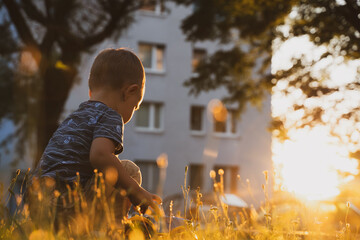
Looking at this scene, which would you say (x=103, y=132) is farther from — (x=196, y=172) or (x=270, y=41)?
(x=196, y=172)

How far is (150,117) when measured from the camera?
97.1 feet

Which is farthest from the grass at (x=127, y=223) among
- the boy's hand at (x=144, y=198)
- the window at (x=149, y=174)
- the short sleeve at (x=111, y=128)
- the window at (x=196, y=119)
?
the window at (x=196, y=119)

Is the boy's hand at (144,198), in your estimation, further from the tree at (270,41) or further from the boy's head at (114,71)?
the tree at (270,41)

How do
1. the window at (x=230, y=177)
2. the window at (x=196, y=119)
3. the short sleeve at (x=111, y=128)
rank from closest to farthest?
the short sleeve at (x=111, y=128), the window at (x=230, y=177), the window at (x=196, y=119)

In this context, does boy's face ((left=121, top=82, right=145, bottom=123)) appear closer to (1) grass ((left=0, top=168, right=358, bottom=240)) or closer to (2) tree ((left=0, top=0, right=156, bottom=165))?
(1) grass ((left=0, top=168, right=358, bottom=240))

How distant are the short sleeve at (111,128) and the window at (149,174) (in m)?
25.4

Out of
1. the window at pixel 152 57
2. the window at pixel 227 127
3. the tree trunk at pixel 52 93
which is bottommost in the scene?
the tree trunk at pixel 52 93

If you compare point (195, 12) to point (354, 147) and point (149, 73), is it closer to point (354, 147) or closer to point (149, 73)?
point (354, 147)

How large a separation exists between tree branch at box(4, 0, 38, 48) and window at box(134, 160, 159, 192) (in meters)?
13.7

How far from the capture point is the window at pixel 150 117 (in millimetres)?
29422

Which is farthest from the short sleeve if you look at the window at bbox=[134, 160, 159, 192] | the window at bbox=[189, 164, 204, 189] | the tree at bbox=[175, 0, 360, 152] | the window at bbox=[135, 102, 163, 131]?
the window at bbox=[189, 164, 204, 189]

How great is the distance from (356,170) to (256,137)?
22.3 metres

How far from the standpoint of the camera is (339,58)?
1209cm

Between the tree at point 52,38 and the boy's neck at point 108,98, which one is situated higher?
the tree at point 52,38
